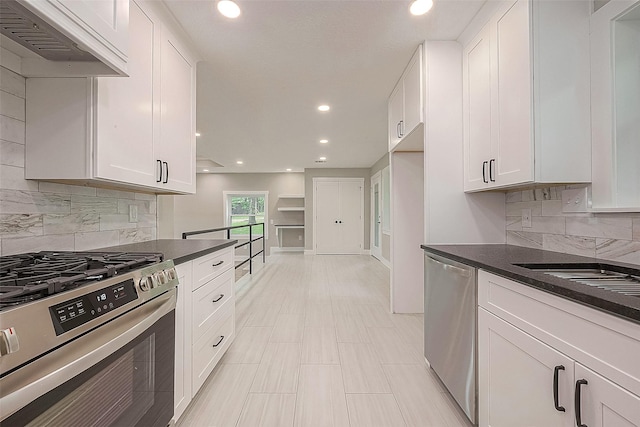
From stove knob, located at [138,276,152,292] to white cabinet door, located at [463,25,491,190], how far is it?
2021mm

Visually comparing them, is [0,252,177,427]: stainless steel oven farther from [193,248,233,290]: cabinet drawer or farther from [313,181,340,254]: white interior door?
[313,181,340,254]: white interior door

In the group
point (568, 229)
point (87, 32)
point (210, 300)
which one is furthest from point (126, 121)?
point (568, 229)

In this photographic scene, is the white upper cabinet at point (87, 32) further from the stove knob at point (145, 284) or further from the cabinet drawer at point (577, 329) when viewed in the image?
the cabinet drawer at point (577, 329)

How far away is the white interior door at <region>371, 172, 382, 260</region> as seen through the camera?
6928mm

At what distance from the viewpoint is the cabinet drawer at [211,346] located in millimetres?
1673

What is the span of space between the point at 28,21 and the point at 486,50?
7.66ft

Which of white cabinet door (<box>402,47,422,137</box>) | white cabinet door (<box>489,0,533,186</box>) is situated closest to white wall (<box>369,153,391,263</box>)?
white cabinet door (<box>402,47,422,137</box>)

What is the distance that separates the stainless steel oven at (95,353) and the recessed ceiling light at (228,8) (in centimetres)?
164

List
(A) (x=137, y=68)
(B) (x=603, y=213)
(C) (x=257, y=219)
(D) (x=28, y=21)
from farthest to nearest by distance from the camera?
(C) (x=257, y=219) < (A) (x=137, y=68) < (B) (x=603, y=213) < (D) (x=28, y=21)

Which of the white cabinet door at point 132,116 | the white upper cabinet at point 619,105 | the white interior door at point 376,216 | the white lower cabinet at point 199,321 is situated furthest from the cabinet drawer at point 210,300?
the white interior door at point 376,216

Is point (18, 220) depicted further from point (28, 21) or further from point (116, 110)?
point (28, 21)

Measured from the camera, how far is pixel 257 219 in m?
9.06

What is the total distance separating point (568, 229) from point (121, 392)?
232 centimetres

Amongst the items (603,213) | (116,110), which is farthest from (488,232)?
(116,110)
